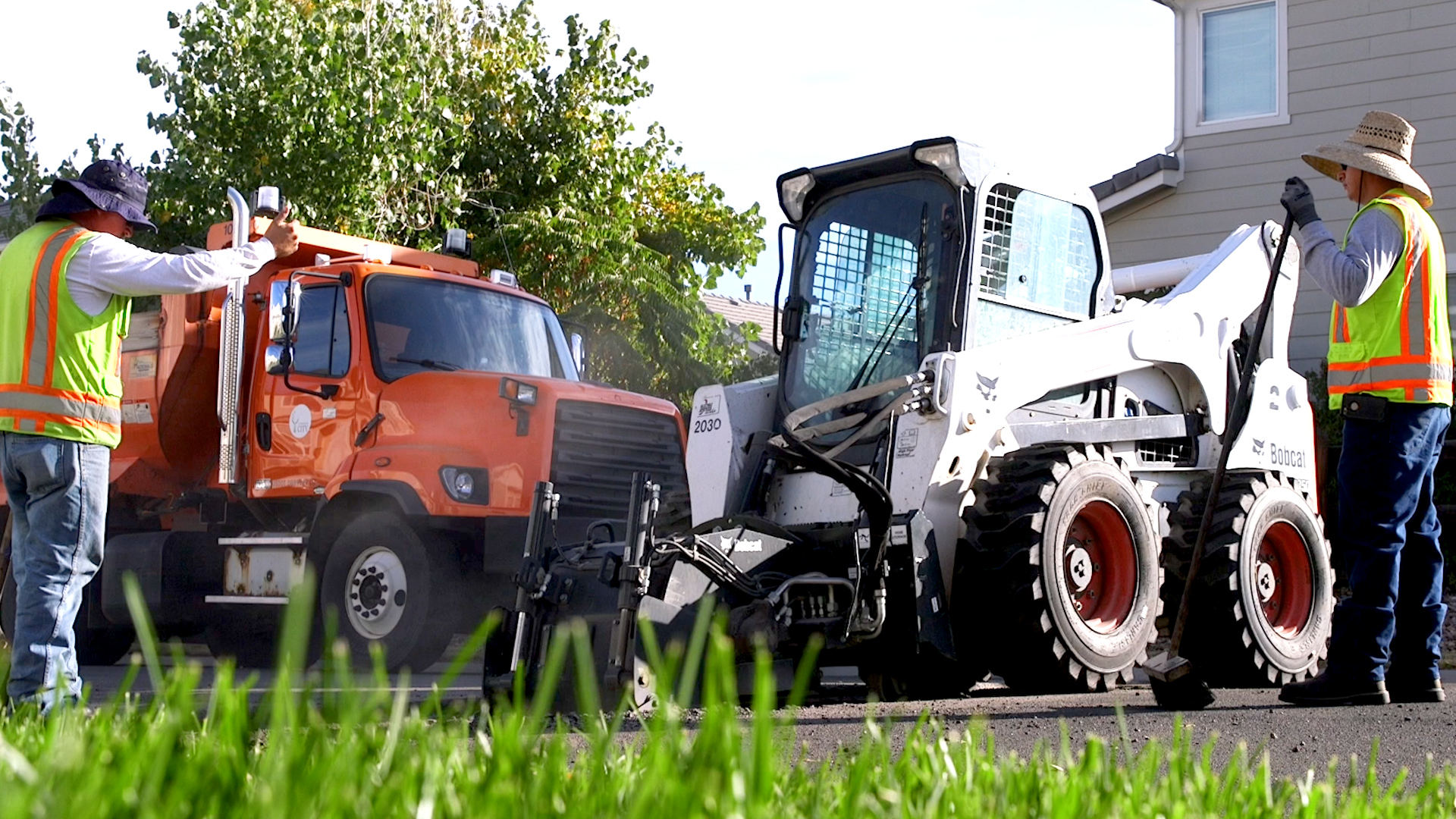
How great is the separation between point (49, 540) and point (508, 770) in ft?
12.4

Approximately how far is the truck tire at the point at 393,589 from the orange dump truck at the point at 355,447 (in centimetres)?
1

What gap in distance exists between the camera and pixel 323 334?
1038 centimetres

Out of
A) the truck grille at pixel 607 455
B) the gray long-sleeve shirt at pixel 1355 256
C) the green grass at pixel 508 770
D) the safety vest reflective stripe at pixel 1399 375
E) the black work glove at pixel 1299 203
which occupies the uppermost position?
the black work glove at pixel 1299 203

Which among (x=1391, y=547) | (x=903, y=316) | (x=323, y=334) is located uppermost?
(x=323, y=334)

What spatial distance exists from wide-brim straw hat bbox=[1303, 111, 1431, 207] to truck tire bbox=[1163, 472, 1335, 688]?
1512mm

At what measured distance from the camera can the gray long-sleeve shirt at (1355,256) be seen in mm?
6281

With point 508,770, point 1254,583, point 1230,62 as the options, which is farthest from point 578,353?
point 508,770

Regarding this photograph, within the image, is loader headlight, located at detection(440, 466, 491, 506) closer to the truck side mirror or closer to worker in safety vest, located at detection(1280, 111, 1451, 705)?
the truck side mirror

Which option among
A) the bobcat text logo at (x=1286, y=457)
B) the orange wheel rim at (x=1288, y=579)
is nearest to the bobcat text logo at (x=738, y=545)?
the orange wheel rim at (x=1288, y=579)

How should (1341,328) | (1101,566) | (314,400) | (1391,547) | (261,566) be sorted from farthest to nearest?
(261,566)
(314,400)
(1101,566)
(1341,328)
(1391,547)

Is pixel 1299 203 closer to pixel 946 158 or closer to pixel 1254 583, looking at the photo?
pixel 946 158

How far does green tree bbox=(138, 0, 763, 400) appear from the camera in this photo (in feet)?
47.3

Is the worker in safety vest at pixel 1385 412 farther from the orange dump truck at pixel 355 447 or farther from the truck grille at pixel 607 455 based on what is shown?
the orange dump truck at pixel 355 447

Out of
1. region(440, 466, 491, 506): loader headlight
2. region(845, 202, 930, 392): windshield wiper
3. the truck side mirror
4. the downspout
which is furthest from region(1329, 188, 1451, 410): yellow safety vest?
the downspout
